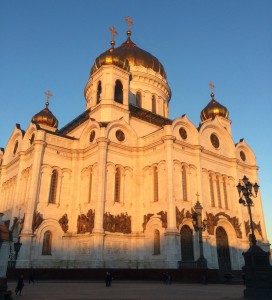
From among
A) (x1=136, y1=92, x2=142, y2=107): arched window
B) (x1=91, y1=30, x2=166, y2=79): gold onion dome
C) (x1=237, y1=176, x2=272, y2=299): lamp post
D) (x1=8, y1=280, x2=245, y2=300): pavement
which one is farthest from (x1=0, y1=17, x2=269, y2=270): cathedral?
(x1=237, y1=176, x2=272, y2=299): lamp post

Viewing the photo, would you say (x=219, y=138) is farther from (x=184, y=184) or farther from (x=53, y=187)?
(x=53, y=187)

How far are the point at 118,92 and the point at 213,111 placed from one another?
1089cm

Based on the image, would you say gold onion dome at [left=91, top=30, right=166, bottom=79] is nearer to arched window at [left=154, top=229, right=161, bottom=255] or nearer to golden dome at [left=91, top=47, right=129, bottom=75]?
golden dome at [left=91, top=47, right=129, bottom=75]

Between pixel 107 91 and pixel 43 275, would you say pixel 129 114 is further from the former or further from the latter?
pixel 43 275

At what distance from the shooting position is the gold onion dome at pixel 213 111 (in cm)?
3484

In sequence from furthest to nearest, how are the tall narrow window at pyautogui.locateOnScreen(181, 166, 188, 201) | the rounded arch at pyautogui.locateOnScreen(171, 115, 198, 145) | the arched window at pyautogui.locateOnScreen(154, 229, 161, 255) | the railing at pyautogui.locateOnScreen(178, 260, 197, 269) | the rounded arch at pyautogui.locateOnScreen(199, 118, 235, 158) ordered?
1. the rounded arch at pyautogui.locateOnScreen(199, 118, 235, 158)
2. the rounded arch at pyautogui.locateOnScreen(171, 115, 198, 145)
3. the tall narrow window at pyautogui.locateOnScreen(181, 166, 188, 201)
4. the arched window at pyautogui.locateOnScreen(154, 229, 161, 255)
5. the railing at pyautogui.locateOnScreen(178, 260, 197, 269)

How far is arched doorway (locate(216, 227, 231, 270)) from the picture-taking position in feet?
82.5

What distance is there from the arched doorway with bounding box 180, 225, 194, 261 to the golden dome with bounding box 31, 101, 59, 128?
17590 mm

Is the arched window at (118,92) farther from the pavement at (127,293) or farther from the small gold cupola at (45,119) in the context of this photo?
the pavement at (127,293)

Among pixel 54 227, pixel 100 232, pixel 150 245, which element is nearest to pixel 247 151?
pixel 150 245

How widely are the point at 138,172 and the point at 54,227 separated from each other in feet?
26.0

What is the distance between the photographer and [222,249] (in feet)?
83.7

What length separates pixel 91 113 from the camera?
30.0 metres

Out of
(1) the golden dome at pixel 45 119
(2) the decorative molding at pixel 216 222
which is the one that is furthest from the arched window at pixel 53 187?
(2) the decorative molding at pixel 216 222
